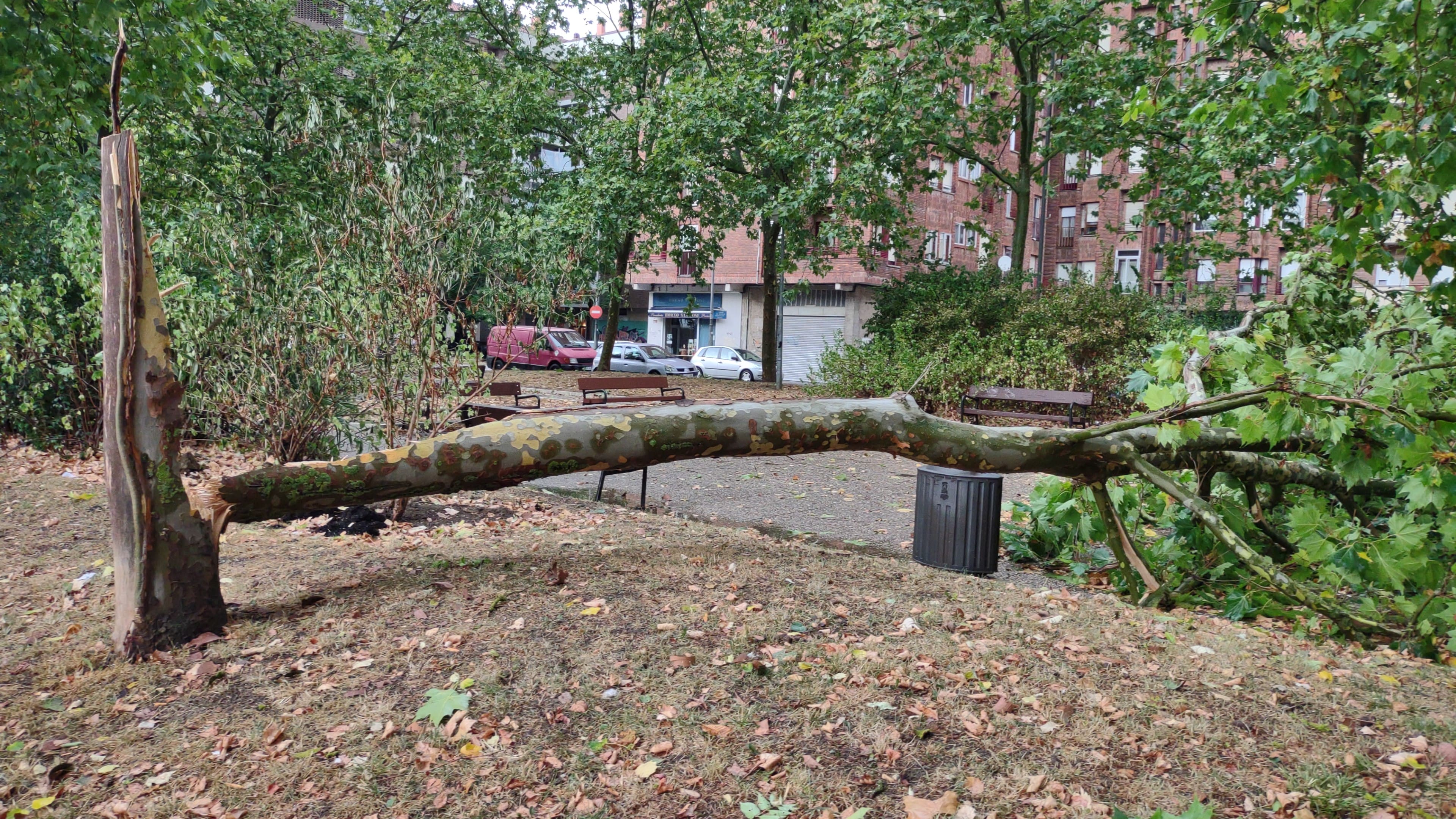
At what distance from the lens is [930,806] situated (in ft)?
8.98

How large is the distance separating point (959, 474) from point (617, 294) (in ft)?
56.6

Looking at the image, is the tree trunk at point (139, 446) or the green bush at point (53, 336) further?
the green bush at point (53, 336)

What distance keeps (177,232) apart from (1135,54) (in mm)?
16575

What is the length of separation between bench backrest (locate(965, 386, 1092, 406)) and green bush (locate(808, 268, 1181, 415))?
494mm

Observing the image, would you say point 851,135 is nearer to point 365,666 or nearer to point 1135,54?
point 1135,54

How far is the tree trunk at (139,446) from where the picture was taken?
3.74 meters

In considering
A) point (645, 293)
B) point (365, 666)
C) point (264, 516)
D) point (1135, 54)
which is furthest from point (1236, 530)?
point (645, 293)

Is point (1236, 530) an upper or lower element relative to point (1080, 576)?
upper

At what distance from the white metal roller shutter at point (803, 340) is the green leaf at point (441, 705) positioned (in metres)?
34.6

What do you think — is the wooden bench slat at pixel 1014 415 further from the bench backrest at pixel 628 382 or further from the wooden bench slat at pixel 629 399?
the bench backrest at pixel 628 382

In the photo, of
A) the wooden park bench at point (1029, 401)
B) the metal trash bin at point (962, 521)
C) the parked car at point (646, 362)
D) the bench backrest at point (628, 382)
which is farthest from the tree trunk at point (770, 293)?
the metal trash bin at point (962, 521)

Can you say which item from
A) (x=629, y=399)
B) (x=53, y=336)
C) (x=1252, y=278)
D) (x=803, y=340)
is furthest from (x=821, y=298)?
(x=53, y=336)

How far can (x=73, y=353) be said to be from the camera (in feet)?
28.8

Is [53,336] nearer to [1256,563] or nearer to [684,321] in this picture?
[1256,563]
